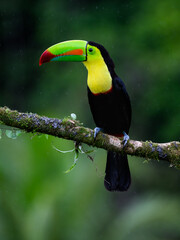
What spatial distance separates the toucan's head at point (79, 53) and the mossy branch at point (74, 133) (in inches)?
30.3

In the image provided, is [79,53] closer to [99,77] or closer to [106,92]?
[99,77]

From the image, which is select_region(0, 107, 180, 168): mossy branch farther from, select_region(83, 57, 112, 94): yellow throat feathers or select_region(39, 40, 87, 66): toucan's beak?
select_region(39, 40, 87, 66): toucan's beak

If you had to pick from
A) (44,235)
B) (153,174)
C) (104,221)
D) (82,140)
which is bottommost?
(153,174)

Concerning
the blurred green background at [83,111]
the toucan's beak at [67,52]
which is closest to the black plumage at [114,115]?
the toucan's beak at [67,52]

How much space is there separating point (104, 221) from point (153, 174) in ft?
6.25

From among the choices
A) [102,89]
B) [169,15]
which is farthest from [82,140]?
[169,15]

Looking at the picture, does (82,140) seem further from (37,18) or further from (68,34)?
(37,18)

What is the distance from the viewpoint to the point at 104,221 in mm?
5145

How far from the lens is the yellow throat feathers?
4094mm

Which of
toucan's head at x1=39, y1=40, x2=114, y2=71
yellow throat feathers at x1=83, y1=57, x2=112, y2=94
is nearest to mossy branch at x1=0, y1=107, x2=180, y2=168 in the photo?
→ yellow throat feathers at x1=83, y1=57, x2=112, y2=94

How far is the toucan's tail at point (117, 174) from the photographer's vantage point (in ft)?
13.6

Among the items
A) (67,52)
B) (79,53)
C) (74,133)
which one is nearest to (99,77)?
(79,53)

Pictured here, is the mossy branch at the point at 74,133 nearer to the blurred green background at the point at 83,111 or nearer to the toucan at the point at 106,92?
the toucan at the point at 106,92

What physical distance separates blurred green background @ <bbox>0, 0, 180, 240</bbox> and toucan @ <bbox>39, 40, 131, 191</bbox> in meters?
0.75
